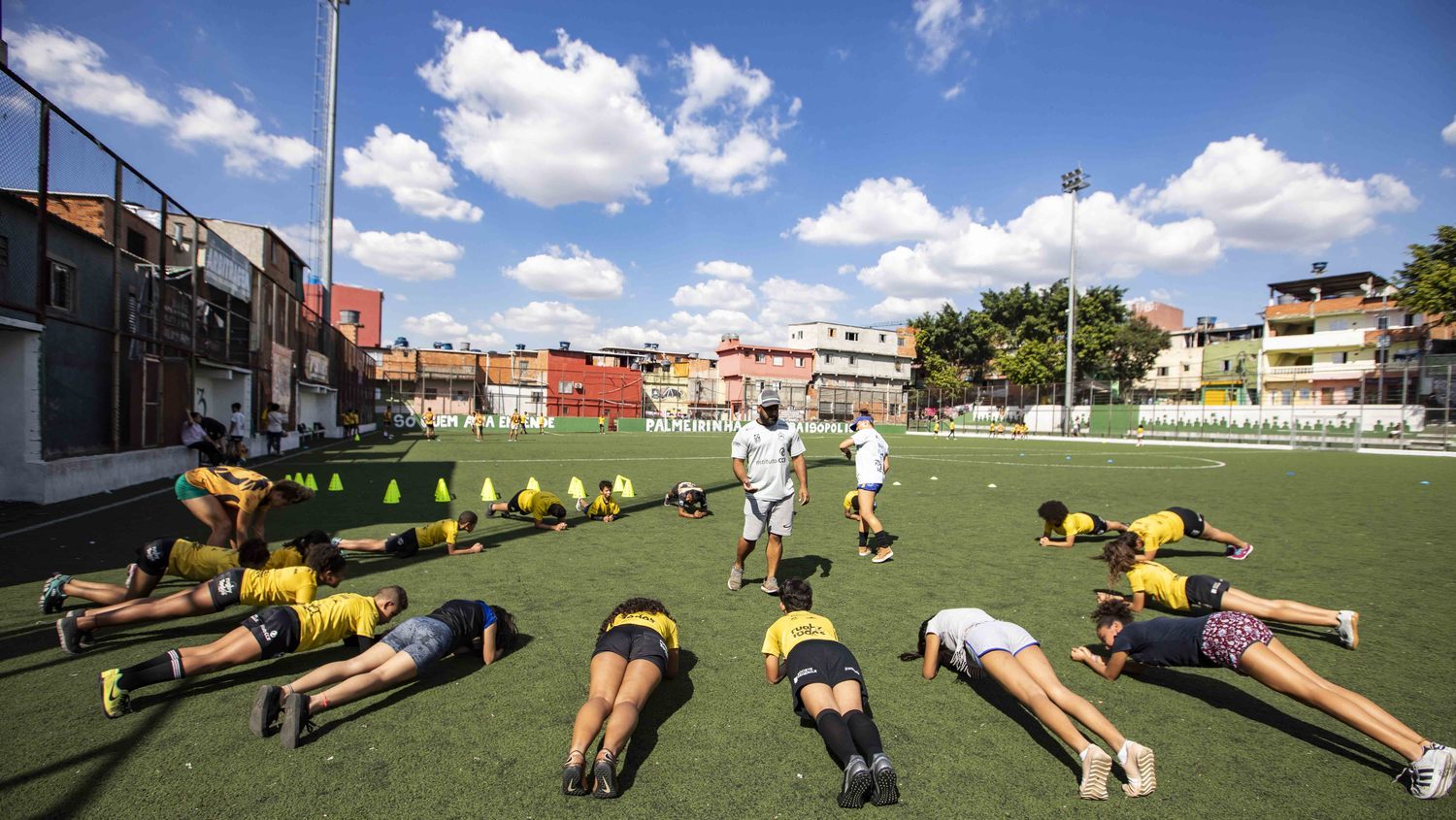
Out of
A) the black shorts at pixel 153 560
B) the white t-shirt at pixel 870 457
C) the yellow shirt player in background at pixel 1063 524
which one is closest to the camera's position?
the black shorts at pixel 153 560

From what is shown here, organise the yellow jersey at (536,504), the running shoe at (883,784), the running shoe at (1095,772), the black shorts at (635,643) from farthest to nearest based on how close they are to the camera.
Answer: the yellow jersey at (536,504), the black shorts at (635,643), the running shoe at (1095,772), the running shoe at (883,784)

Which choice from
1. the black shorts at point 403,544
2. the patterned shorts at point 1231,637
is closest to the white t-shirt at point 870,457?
the patterned shorts at point 1231,637

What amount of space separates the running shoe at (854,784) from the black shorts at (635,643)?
1.20m

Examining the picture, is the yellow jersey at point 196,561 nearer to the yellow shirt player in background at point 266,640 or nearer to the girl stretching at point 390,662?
the yellow shirt player in background at point 266,640

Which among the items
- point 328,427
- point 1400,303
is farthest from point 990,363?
point 328,427

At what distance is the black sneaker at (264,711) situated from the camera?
3229 millimetres

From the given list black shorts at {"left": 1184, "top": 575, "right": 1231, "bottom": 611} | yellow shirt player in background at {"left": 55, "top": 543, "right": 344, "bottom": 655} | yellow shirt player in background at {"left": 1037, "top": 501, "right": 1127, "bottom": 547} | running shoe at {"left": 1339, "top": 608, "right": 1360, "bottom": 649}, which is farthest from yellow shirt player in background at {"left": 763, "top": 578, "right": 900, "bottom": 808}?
yellow shirt player in background at {"left": 1037, "top": 501, "right": 1127, "bottom": 547}

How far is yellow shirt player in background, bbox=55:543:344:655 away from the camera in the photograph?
429cm

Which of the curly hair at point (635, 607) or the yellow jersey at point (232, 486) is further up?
the yellow jersey at point (232, 486)

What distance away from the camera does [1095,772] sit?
291cm

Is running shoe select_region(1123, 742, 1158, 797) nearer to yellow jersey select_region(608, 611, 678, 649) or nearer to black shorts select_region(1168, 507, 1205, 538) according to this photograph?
yellow jersey select_region(608, 611, 678, 649)

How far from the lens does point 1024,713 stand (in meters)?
3.80

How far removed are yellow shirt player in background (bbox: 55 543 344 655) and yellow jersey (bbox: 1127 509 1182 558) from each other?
796 centimetres

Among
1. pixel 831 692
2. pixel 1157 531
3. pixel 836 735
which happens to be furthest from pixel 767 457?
pixel 1157 531
